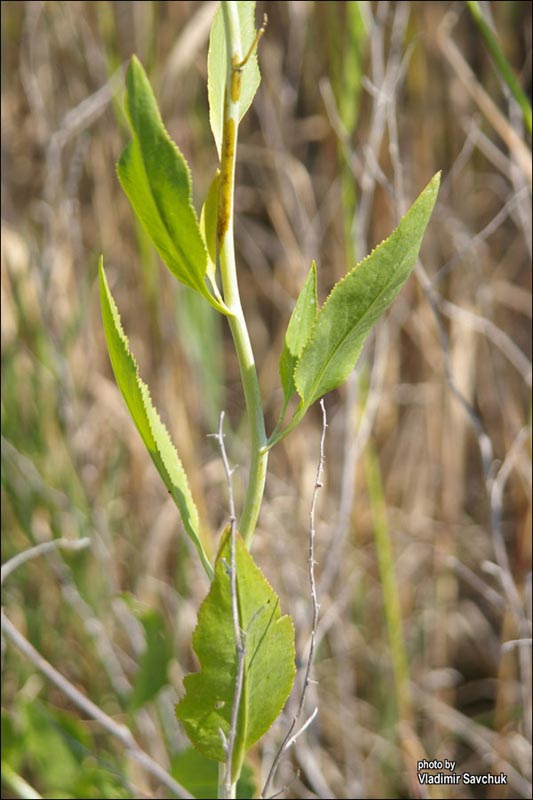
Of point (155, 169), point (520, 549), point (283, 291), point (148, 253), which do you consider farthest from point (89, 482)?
point (155, 169)

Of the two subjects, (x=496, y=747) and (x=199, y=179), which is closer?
(x=496, y=747)

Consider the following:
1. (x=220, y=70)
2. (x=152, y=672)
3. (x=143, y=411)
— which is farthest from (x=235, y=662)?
(x=152, y=672)

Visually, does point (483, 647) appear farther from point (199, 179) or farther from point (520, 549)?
point (199, 179)

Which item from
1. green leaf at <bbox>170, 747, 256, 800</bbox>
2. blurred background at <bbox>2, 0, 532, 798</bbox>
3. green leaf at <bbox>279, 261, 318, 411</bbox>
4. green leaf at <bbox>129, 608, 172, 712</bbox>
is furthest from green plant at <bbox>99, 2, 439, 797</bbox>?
blurred background at <bbox>2, 0, 532, 798</bbox>

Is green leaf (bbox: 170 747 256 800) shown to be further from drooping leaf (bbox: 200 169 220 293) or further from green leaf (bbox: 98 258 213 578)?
drooping leaf (bbox: 200 169 220 293)

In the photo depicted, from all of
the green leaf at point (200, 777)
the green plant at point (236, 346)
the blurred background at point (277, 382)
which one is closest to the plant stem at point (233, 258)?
the green plant at point (236, 346)

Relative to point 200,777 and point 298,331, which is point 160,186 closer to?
point 298,331
